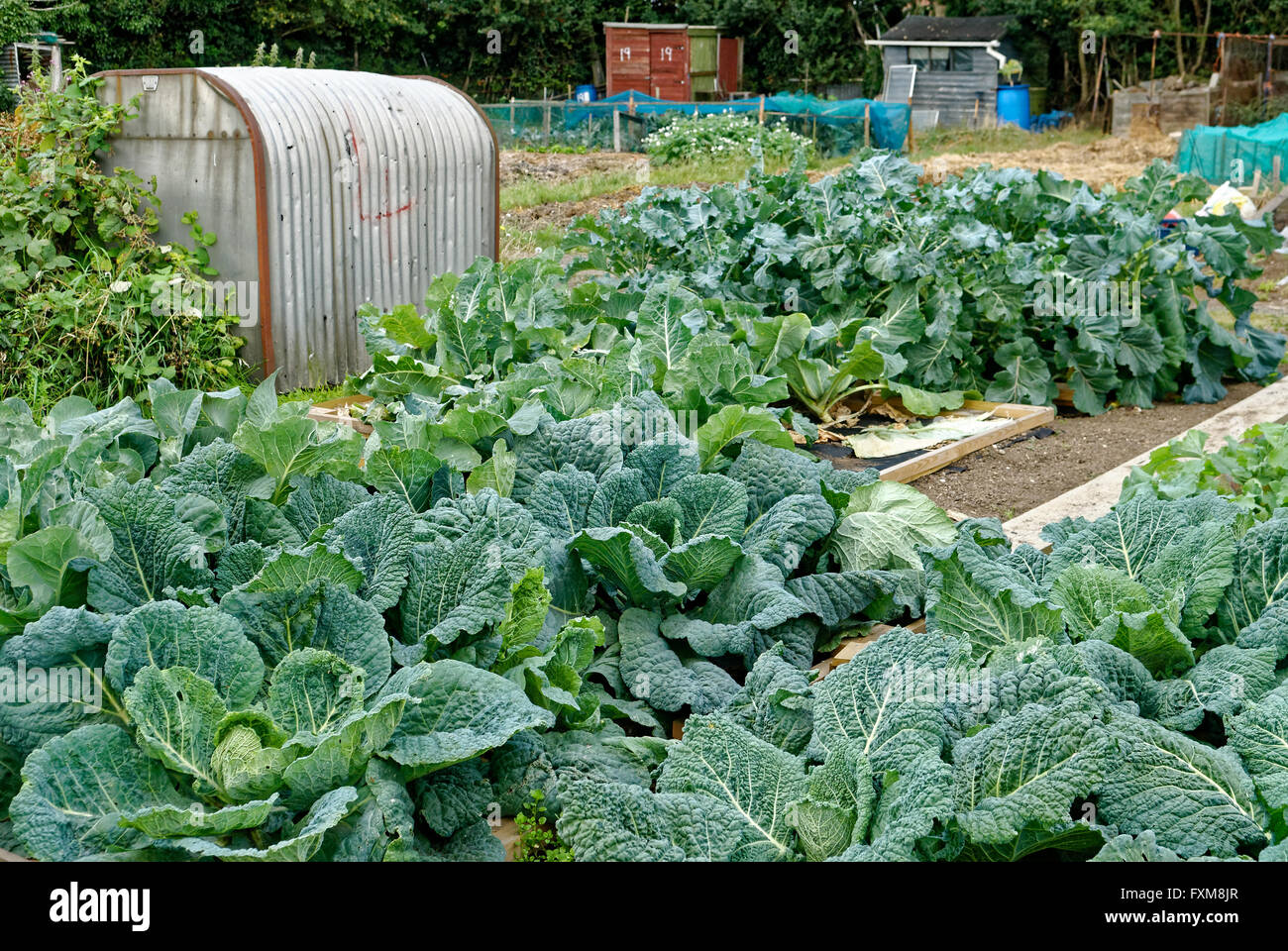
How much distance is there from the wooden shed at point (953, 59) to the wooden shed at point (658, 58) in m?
4.67

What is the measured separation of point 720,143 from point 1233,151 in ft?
23.8

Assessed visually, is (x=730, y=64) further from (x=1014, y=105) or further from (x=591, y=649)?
(x=591, y=649)

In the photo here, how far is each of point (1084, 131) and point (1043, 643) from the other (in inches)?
1088

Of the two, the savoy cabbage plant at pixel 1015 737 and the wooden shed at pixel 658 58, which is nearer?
the savoy cabbage plant at pixel 1015 737

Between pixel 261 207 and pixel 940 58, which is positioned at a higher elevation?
pixel 940 58

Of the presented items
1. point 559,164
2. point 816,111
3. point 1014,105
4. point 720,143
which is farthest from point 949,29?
point 559,164

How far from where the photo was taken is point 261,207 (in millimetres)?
6512

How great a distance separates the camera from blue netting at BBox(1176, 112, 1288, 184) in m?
16.0

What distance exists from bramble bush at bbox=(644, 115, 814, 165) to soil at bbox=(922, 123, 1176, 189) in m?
2.29

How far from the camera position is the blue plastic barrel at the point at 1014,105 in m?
28.2

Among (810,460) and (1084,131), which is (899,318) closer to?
(810,460)

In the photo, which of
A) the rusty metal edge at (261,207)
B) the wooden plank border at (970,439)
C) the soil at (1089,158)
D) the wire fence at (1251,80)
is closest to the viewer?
the wooden plank border at (970,439)

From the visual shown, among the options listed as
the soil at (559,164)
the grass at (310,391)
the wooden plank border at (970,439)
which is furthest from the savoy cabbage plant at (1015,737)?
the soil at (559,164)

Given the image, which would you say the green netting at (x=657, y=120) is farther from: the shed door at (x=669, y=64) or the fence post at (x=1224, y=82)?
the shed door at (x=669, y=64)
